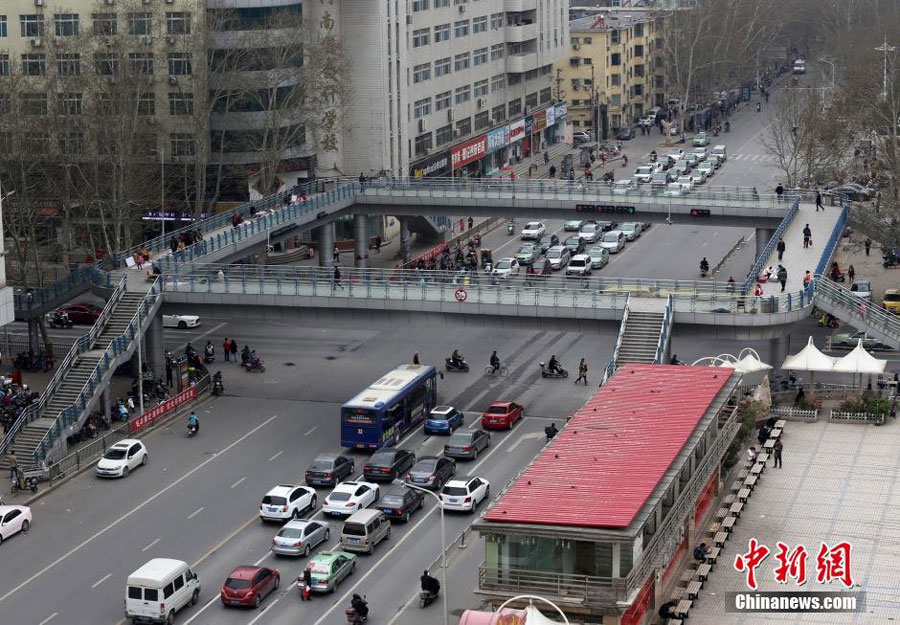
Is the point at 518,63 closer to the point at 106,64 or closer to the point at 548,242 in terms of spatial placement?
the point at 548,242

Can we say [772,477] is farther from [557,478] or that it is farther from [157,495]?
[157,495]

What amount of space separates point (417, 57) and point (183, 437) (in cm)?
6063

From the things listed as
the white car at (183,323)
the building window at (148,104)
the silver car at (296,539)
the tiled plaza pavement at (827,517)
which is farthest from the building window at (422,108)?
the silver car at (296,539)

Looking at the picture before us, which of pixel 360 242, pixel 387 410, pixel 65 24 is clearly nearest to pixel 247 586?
pixel 387 410

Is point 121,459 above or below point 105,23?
below

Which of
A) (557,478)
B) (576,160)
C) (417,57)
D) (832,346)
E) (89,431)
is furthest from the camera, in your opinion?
(576,160)

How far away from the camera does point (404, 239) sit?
121 meters

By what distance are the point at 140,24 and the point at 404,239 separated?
23.2 meters

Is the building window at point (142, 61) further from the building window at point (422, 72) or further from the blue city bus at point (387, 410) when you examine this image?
the blue city bus at point (387, 410)

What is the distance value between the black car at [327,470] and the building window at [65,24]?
54.3m

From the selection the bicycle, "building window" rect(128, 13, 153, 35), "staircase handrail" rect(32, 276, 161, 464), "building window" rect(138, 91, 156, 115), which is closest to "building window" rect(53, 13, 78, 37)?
"building window" rect(128, 13, 153, 35)

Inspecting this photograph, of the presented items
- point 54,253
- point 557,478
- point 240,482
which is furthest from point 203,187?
point 557,478

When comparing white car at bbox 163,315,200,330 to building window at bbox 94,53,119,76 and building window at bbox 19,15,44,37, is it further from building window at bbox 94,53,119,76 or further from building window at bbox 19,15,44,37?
building window at bbox 19,15,44,37

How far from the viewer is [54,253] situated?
116 metres
